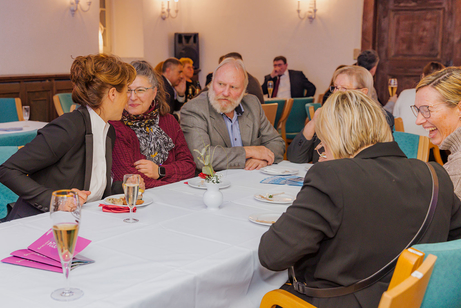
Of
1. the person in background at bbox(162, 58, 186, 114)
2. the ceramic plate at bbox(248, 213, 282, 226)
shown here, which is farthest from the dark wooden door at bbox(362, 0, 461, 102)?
the ceramic plate at bbox(248, 213, 282, 226)

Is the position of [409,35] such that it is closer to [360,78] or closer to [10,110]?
[360,78]

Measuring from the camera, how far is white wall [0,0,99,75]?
6.29m

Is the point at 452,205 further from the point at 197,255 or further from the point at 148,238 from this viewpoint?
the point at 148,238

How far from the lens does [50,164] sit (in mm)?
1880

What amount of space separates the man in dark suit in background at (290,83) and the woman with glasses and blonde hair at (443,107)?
6.31m

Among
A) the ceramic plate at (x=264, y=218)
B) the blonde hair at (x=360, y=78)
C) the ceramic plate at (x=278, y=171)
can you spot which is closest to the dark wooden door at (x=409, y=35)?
the blonde hair at (x=360, y=78)

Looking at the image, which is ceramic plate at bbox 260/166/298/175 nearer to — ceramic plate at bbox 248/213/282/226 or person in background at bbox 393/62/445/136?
ceramic plate at bbox 248/213/282/226

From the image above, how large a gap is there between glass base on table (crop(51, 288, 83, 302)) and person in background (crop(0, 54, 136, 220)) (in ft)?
2.33

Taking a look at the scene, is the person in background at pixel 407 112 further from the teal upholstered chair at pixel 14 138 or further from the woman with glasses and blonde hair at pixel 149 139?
the teal upholstered chair at pixel 14 138

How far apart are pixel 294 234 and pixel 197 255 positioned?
30cm

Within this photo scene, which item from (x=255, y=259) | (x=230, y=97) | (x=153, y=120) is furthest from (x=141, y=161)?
(x=255, y=259)

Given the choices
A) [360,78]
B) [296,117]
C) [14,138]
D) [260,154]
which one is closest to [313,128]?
[260,154]

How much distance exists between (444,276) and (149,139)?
73.4 inches

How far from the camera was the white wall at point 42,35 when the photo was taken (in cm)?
629
